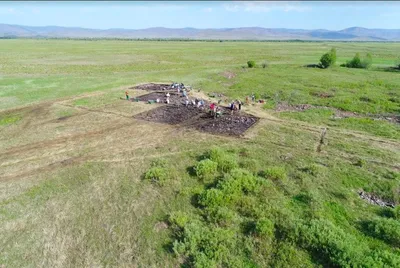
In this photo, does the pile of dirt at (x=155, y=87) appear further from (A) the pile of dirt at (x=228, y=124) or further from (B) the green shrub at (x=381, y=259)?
(B) the green shrub at (x=381, y=259)

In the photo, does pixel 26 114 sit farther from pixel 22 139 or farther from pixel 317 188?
pixel 317 188

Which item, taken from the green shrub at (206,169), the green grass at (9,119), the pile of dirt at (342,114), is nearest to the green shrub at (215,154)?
the green shrub at (206,169)

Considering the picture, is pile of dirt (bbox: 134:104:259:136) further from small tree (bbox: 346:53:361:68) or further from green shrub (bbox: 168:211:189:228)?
small tree (bbox: 346:53:361:68)

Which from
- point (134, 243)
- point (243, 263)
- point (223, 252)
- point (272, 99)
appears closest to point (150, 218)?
point (134, 243)

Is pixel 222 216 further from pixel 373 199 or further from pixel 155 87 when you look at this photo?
pixel 155 87

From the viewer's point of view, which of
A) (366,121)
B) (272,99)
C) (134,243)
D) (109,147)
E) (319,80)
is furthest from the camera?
(319,80)

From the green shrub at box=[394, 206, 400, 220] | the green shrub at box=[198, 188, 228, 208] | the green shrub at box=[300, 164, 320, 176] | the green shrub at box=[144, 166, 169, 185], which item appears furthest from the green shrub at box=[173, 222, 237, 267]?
the green shrub at box=[394, 206, 400, 220]

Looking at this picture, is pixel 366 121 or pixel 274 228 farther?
pixel 366 121
